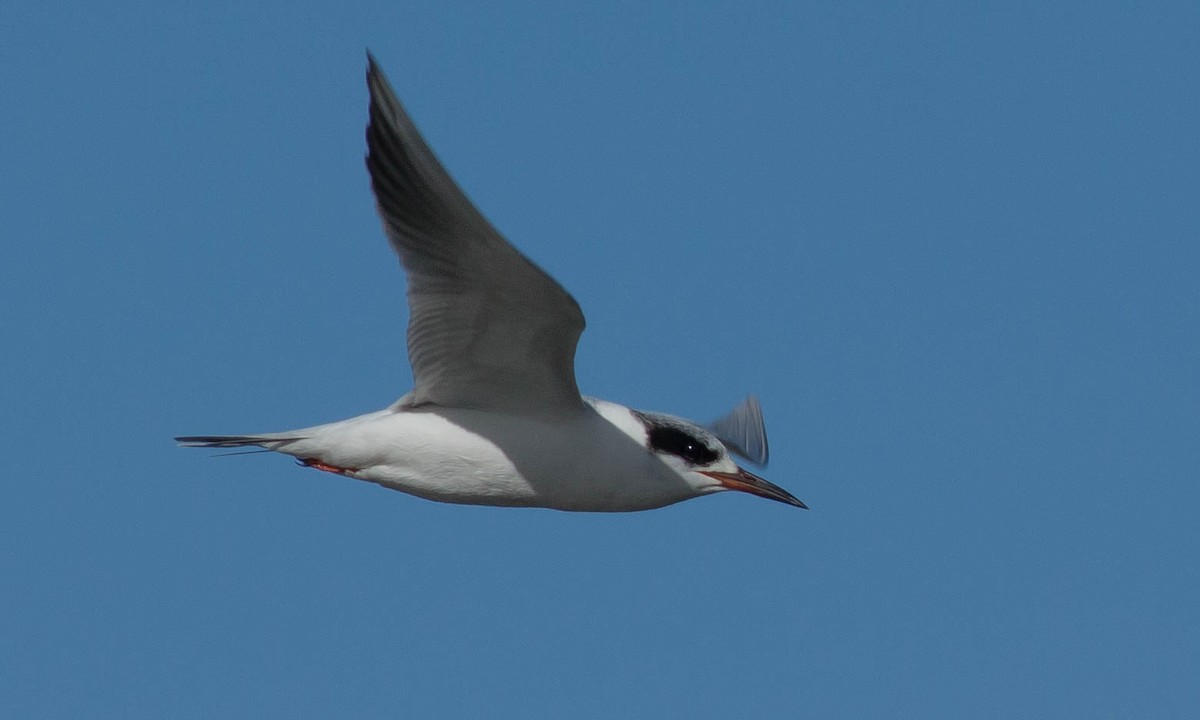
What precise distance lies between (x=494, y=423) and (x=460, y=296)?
100 cm

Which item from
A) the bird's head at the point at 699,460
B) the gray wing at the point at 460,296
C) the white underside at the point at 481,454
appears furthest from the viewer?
the bird's head at the point at 699,460

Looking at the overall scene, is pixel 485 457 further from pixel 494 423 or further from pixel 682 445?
pixel 682 445

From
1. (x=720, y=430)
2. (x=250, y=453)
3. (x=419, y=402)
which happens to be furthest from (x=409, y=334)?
(x=720, y=430)

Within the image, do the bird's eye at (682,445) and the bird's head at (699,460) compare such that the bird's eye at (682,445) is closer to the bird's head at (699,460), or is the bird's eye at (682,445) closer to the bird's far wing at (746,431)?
the bird's head at (699,460)

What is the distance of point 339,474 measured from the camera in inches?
379

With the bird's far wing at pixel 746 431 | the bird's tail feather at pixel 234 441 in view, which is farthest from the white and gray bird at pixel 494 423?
the bird's far wing at pixel 746 431

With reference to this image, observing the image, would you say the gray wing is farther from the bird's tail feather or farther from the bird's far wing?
the bird's far wing

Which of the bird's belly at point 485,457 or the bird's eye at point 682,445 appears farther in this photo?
the bird's eye at point 682,445

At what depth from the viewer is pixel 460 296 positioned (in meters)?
8.86

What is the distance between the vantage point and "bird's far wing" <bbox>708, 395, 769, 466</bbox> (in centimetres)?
1255

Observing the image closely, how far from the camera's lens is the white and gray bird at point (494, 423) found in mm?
8711

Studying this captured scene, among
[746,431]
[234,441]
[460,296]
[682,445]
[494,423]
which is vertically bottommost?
[234,441]

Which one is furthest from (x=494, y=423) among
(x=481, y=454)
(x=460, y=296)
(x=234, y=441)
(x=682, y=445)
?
(x=234, y=441)

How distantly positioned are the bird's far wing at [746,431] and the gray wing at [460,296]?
3.22m
